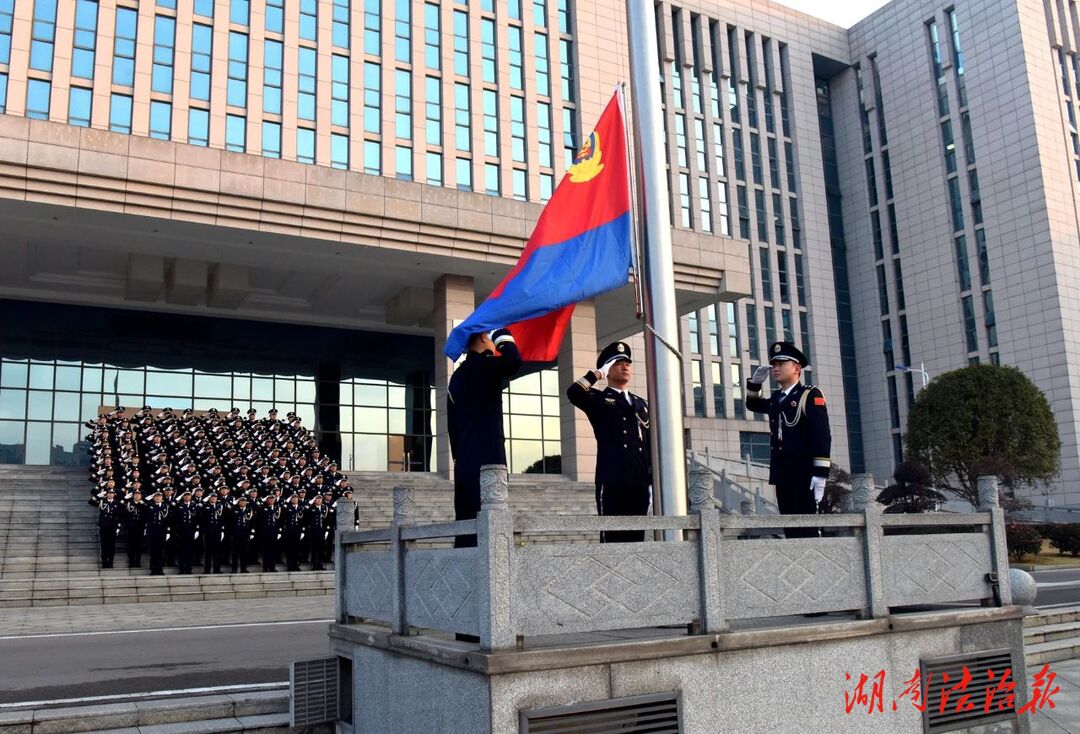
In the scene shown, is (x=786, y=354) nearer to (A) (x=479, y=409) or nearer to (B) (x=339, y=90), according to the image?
(A) (x=479, y=409)

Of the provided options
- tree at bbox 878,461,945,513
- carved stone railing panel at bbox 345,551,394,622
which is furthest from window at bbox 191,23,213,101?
carved stone railing panel at bbox 345,551,394,622

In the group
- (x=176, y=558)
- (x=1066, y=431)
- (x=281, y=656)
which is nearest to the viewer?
(x=281, y=656)

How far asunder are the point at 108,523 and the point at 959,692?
43.8 feet

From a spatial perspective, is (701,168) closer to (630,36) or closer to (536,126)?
(536,126)

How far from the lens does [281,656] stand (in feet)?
26.6

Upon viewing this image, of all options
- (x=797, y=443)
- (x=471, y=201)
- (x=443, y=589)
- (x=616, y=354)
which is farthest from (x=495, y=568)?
(x=471, y=201)

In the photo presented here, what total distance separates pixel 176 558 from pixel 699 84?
1656 inches

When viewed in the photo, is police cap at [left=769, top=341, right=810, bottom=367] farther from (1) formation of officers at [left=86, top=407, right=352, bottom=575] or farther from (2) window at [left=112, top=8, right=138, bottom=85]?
(2) window at [left=112, top=8, right=138, bottom=85]

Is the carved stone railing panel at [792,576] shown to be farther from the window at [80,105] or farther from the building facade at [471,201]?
the window at [80,105]

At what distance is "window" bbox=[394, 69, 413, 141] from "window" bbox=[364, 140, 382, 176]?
924mm

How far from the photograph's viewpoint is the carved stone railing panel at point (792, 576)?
5.05 meters

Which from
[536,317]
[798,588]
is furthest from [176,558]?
[798,588]

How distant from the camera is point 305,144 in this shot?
97.8 feet

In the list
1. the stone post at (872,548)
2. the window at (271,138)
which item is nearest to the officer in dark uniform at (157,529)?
the stone post at (872,548)
